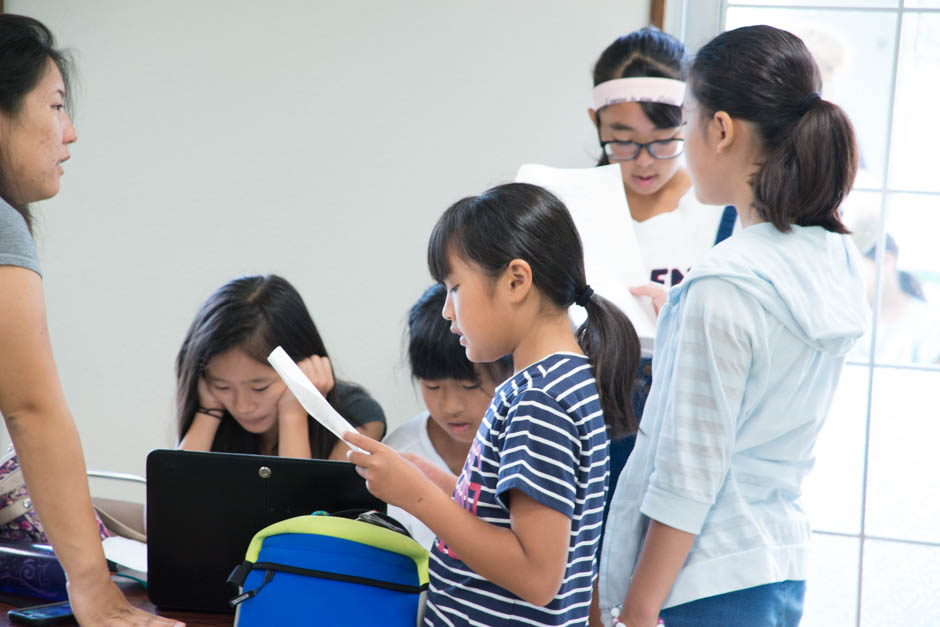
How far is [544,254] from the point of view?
1.10 m

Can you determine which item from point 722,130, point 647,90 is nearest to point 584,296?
point 722,130

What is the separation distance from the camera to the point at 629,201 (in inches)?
74.6

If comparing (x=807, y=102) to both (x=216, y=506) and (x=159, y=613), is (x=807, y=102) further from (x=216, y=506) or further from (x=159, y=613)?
(x=159, y=613)

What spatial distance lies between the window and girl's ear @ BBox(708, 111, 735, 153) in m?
1.29

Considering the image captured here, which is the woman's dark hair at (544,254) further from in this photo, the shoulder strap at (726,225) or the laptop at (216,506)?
the shoulder strap at (726,225)

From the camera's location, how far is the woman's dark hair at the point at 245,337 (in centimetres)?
181

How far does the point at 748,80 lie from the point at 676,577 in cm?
68

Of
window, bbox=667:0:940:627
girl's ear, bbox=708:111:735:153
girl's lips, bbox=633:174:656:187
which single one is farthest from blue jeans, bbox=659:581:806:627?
window, bbox=667:0:940:627

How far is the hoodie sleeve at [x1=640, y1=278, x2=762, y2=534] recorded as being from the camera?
109 centimetres

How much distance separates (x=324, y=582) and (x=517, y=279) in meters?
0.45

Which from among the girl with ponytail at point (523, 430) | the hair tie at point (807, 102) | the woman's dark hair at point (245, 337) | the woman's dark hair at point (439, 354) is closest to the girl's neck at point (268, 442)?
the woman's dark hair at point (245, 337)

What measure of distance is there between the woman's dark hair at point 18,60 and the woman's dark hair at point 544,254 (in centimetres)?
61

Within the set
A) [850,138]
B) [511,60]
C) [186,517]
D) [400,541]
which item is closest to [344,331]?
[511,60]

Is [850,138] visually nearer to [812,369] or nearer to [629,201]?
[812,369]
